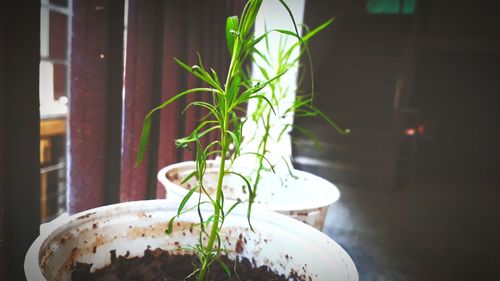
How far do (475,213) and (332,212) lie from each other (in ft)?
4.77

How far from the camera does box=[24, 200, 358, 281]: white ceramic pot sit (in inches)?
25.5

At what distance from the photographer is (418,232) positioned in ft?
8.38

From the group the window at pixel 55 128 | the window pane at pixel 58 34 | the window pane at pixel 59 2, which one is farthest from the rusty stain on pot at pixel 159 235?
the window pane at pixel 58 34

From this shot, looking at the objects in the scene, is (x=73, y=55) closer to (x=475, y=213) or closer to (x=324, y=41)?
(x=475, y=213)

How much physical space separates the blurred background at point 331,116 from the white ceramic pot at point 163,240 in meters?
0.16

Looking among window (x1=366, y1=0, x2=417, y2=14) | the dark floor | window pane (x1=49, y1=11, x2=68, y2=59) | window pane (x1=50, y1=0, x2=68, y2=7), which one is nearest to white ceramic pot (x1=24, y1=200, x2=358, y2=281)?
the dark floor

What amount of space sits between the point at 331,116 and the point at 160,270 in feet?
13.1

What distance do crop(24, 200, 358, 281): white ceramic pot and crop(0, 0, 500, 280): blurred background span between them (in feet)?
0.54

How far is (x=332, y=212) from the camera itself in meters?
2.84

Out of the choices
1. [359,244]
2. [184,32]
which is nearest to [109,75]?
[184,32]

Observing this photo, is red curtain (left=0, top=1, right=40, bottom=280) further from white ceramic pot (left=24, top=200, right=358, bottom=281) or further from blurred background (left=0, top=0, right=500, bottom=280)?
white ceramic pot (left=24, top=200, right=358, bottom=281)

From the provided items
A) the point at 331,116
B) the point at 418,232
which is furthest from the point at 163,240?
the point at 331,116

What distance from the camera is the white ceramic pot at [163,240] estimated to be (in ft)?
2.12

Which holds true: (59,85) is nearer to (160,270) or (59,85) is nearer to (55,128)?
(55,128)
